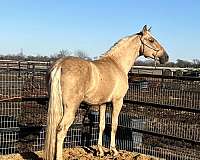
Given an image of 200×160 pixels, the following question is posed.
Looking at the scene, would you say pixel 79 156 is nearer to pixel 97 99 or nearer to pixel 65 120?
pixel 97 99

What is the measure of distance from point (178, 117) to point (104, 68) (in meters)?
6.64

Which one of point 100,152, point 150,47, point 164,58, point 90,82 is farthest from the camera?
point 164,58

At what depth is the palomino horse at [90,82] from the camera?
4934mm

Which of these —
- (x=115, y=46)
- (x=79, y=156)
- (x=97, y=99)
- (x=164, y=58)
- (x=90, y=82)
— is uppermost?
(x=115, y=46)

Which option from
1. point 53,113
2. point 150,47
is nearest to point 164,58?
point 150,47

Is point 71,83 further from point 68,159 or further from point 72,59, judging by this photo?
point 68,159

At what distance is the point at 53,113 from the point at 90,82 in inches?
30.7

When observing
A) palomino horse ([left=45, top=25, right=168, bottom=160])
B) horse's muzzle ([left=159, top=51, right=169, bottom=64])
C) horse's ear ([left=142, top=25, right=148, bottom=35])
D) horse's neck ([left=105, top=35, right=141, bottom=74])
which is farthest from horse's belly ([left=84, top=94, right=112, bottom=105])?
horse's muzzle ([left=159, top=51, right=169, bottom=64])

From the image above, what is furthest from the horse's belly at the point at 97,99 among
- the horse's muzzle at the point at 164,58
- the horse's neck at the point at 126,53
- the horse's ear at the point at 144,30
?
the horse's muzzle at the point at 164,58

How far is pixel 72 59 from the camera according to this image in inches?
206

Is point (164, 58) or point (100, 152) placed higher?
point (164, 58)

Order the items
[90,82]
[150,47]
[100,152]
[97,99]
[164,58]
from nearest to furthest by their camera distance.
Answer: [90,82] < [97,99] < [100,152] < [150,47] < [164,58]

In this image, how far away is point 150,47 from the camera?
664cm

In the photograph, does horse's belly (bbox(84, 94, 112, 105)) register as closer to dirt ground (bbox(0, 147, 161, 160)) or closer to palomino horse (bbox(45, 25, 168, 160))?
palomino horse (bbox(45, 25, 168, 160))
